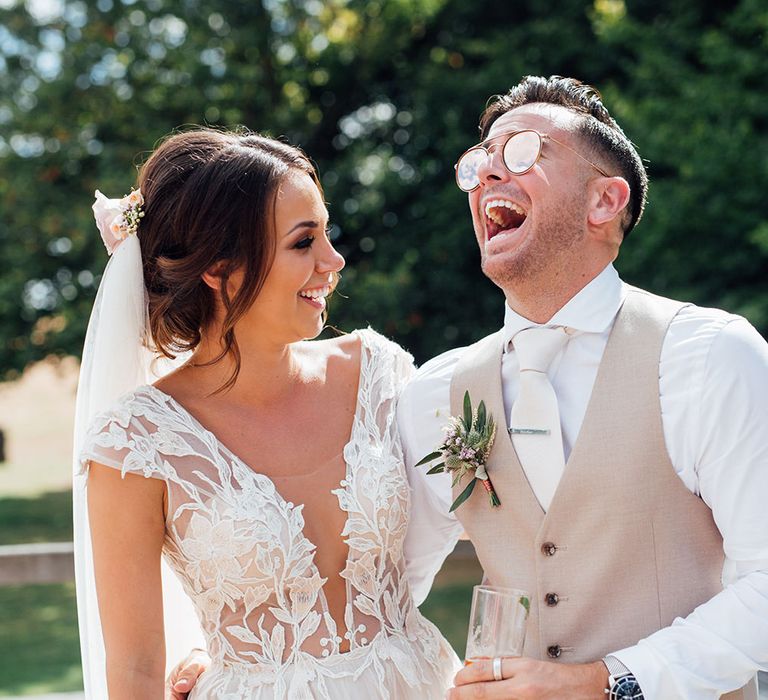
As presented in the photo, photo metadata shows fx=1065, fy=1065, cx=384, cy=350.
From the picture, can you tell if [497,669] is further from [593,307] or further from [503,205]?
[503,205]

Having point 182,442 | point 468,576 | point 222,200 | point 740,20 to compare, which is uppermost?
point 740,20

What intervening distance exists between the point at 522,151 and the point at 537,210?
0.15 m

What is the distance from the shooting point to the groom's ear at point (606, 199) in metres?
2.60

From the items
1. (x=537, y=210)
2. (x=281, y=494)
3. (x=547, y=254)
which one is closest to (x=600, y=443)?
(x=547, y=254)

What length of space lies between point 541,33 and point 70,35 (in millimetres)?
4236

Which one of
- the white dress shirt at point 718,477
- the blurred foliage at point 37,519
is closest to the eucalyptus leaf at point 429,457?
the white dress shirt at point 718,477

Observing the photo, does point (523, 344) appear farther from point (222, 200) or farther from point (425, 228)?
point (425, 228)

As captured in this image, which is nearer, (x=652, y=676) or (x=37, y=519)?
(x=652, y=676)

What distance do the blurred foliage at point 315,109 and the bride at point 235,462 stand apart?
566 cm

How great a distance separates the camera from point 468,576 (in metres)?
6.83

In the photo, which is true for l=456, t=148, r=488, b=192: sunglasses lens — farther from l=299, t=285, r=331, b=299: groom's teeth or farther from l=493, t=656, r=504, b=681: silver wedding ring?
l=493, t=656, r=504, b=681: silver wedding ring

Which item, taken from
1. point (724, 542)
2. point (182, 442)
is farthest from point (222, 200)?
point (724, 542)

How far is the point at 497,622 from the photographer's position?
2174 millimetres

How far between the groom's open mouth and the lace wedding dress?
0.70m
